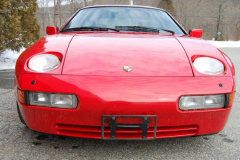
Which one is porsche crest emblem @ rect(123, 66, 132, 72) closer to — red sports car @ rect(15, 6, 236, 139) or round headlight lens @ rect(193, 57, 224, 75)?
red sports car @ rect(15, 6, 236, 139)

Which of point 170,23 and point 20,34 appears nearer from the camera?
point 170,23

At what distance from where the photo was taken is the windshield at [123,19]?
7.64 ft

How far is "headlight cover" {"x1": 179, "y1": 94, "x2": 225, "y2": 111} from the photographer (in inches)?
54.0

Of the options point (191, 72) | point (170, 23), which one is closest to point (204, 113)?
point (191, 72)

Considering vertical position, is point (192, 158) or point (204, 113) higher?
point (204, 113)

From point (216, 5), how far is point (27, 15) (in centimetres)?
4761

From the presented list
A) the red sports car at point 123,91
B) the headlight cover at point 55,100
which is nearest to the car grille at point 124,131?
the red sports car at point 123,91

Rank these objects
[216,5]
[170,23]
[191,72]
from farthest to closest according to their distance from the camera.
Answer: [216,5]
[170,23]
[191,72]

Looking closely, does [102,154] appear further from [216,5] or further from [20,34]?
[216,5]

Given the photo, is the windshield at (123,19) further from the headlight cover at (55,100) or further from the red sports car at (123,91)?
the headlight cover at (55,100)

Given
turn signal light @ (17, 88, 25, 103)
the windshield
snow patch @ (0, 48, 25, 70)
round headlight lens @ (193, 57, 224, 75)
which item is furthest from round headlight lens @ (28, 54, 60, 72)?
snow patch @ (0, 48, 25, 70)

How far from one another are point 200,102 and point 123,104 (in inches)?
20.0

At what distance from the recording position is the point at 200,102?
4.56 feet

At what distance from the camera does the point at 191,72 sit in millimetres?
1499
